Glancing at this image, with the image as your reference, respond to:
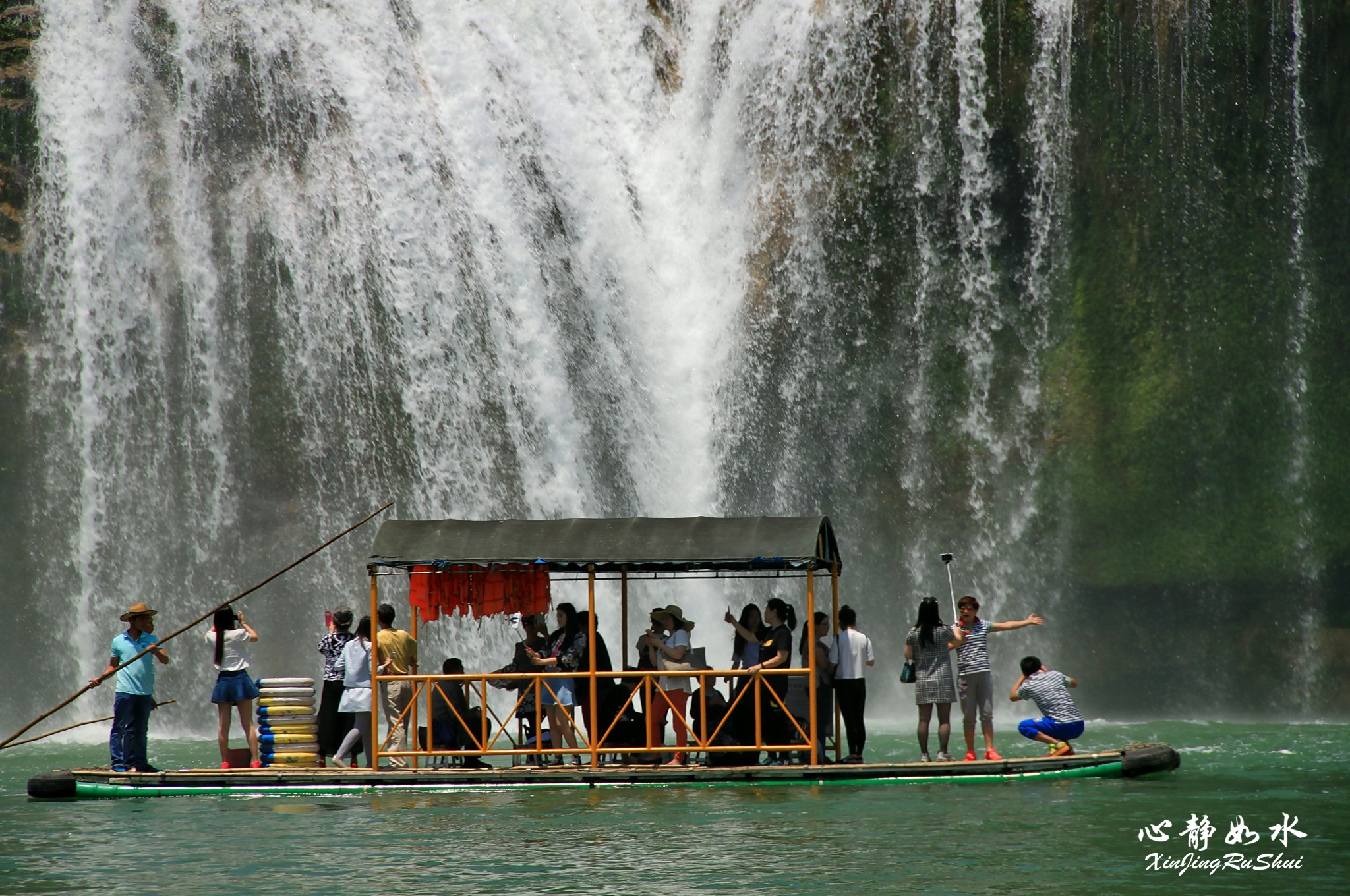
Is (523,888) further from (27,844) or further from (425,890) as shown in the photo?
(27,844)

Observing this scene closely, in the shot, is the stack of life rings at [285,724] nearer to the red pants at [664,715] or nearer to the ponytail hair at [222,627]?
the ponytail hair at [222,627]

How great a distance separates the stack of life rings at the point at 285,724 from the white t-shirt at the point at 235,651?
0.55 m

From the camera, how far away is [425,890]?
28.9 feet

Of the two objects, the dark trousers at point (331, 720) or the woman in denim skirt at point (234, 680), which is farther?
the dark trousers at point (331, 720)

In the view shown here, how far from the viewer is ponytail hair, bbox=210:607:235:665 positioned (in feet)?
46.4

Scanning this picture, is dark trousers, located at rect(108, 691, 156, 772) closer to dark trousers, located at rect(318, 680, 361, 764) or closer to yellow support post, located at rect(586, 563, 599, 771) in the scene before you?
dark trousers, located at rect(318, 680, 361, 764)

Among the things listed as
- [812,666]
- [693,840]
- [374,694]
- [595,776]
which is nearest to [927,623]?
[812,666]

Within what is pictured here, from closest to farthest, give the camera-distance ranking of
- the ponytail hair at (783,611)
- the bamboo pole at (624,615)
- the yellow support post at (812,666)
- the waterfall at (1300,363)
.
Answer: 1. the yellow support post at (812,666)
2. the ponytail hair at (783,611)
3. the bamboo pole at (624,615)
4. the waterfall at (1300,363)

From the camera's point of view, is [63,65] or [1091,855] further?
[63,65]

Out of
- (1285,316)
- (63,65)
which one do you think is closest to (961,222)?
(1285,316)

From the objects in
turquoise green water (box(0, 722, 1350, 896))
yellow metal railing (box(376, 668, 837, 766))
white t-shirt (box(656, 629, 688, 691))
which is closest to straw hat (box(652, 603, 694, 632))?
white t-shirt (box(656, 629, 688, 691))

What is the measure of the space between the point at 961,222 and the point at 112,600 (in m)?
19.0

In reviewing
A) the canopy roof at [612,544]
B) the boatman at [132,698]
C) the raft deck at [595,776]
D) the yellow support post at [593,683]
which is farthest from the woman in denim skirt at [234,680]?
the yellow support post at [593,683]

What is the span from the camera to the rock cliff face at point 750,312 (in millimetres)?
28719
